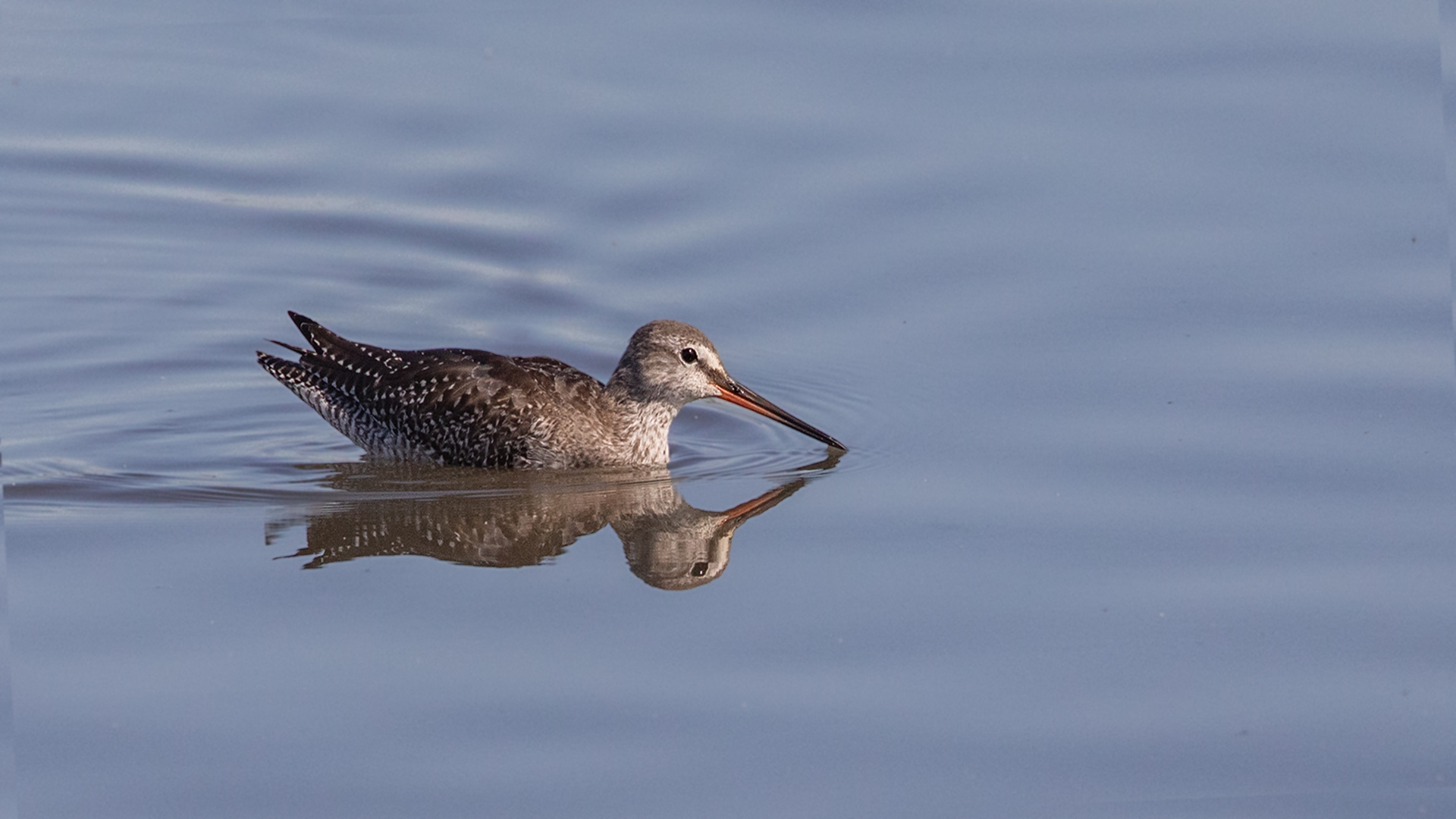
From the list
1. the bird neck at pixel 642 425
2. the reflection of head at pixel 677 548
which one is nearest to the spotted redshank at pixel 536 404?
the bird neck at pixel 642 425

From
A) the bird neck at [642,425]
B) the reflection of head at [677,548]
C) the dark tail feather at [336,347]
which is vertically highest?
the dark tail feather at [336,347]

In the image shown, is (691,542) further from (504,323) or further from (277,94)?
(277,94)

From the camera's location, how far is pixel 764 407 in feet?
32.3

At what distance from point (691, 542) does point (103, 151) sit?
7.07 metres

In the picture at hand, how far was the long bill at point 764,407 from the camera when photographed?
9.71m

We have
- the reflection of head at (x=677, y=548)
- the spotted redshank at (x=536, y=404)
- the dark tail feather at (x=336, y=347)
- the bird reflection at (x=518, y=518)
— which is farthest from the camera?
the dark tail feather at (x=336, y=347)

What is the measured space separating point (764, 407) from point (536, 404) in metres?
1.20

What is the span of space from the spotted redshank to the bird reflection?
0.13 metres

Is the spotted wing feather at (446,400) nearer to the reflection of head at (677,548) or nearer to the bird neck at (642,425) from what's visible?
the bird neck at (642,425)

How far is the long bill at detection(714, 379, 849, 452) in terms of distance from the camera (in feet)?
31.9

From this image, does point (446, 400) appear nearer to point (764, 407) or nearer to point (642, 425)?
point (642, 425)

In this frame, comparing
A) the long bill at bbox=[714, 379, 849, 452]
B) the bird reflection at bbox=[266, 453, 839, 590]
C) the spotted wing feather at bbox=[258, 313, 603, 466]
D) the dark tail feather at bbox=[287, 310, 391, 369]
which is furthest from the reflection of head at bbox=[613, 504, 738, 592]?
the dark tail feather at bbox=[287, 310, 391, 369]

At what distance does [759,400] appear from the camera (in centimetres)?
987

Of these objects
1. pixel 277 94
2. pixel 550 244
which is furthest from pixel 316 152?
pixel 550 244
